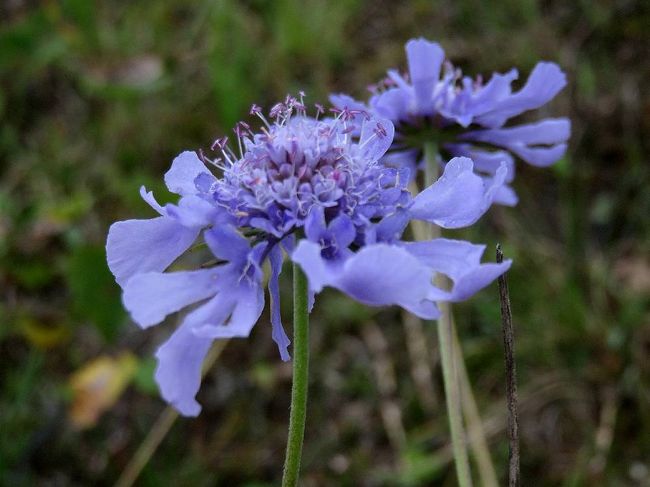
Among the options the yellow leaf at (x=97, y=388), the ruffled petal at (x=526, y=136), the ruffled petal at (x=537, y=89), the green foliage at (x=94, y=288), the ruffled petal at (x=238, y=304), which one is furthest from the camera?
the green foliage at (x=94, y=288)

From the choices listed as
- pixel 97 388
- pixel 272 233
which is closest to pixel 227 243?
pixel 272 233

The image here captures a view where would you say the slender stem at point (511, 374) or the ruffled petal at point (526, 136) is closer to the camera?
the slender stem at point (511, 374)

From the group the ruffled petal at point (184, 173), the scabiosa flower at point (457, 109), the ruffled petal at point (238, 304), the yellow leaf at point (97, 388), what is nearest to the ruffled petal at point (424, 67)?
the scabiosa flower at point (457, 109)

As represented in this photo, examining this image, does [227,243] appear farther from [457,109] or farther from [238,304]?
[457,109]

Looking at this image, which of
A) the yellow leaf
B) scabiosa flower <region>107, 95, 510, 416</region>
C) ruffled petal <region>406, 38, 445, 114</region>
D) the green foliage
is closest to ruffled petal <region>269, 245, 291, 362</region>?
scabiosa flower <region>107, 95, 510, 416</region>

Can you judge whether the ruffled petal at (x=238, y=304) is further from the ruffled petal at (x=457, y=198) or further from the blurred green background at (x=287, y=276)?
the blurred green background at (x=287, y=276)

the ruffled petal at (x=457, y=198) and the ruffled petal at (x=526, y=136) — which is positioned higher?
the ruffled petal at (x=526, y=136)

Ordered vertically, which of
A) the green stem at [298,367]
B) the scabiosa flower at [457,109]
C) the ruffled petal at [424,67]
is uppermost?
the ruffled petal at [424,67]

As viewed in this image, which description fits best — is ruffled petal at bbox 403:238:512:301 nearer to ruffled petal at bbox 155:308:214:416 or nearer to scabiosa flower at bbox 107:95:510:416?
scabiosa flower at bbox 107:95:510:416
